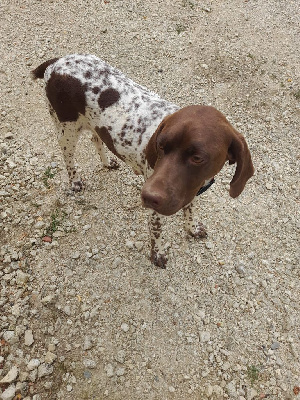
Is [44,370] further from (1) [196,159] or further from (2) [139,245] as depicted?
(1) [196,159]

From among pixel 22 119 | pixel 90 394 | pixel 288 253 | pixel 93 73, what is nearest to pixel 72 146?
pixel 93 73

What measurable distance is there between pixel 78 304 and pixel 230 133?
259 cm

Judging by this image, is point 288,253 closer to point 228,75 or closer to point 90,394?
point 90,394

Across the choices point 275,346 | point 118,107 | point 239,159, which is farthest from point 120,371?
point 118,107

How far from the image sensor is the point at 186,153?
2.64 metres

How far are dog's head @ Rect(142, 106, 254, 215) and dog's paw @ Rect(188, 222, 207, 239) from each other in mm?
1719

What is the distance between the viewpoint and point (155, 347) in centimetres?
377

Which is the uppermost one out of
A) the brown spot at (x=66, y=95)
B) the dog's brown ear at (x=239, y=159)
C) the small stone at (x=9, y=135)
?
the dog's brown ear at (x=239, y=159)

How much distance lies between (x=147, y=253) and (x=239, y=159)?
1984 mm

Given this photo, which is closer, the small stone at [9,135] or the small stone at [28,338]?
the small stone at [28,338]

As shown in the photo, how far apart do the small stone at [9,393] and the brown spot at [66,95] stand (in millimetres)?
2868

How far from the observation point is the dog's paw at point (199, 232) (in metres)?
4.48

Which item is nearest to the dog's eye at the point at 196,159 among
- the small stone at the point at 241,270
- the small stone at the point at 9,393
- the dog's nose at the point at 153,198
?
the dog's nose at the point at 153,198

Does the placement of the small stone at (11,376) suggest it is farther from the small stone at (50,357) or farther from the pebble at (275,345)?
the pebble at (275,345)
